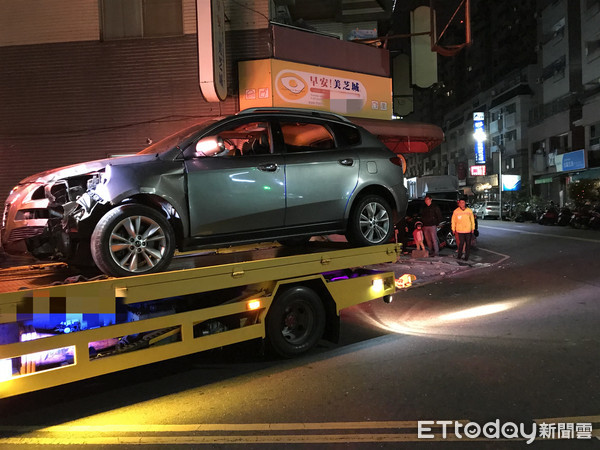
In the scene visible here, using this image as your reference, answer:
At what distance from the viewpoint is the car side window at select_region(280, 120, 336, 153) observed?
5.61 m

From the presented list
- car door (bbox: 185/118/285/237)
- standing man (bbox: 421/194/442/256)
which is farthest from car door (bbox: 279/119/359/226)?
standing man (bbox: 421/194/442/256)

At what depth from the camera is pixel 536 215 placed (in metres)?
31.7

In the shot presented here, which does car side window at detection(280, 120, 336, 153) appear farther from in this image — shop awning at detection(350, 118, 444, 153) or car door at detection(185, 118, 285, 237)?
shop awning at detection(350, 118, 444, 153)

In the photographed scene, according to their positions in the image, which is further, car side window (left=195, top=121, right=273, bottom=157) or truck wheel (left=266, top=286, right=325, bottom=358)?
truck wheel (left=266, top=286, right=325, bottom=358)

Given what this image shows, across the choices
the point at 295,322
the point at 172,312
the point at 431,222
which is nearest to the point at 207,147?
the point at 172,312

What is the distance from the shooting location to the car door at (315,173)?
5.35 meters

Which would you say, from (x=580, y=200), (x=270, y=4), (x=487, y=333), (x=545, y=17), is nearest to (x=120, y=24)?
(x=270, y=4)

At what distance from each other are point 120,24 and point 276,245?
7.58 meters

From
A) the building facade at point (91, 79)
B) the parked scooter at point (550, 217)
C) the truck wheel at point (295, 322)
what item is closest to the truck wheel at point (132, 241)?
the truck wheel at point (295, 322)

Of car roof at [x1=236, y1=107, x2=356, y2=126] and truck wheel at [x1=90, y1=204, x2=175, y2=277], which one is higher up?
car roof at [x1=236, y1=107, x2=356, y2=126]

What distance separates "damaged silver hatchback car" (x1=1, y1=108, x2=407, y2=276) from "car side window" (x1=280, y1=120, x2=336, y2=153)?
14 millimetres

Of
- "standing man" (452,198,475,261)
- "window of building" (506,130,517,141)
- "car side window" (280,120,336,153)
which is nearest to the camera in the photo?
"car side window" (280,120,336,153)

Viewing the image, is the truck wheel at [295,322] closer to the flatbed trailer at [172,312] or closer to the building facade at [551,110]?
the flatbed trailer at [172,312]

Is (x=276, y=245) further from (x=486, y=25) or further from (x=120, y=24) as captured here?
(x=486, y=25)
